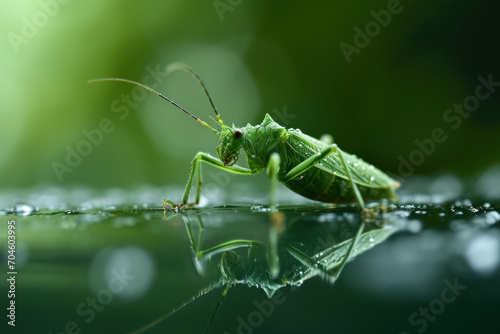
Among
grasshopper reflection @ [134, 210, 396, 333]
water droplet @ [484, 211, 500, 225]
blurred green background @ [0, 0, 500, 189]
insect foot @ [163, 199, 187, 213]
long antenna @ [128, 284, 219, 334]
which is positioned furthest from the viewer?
blurred green background @ [0, 0, 500, 189]

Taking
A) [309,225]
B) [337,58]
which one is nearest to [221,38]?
[337,58]

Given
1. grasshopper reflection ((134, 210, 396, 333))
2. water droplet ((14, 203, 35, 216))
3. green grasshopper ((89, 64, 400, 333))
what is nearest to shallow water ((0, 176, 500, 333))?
grasshopper reflection ((134, 210, 396, 333))

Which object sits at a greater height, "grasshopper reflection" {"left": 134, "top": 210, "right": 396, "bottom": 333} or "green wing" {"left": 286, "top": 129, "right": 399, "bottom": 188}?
"green wing" {"left": 286, "top": 129, "right": 399, "bottom": 188}

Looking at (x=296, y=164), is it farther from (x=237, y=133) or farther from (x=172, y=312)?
(x=172, y=312)

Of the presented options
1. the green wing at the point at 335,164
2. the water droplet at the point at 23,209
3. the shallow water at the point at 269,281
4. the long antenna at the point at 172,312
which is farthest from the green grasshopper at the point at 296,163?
the long antenna at the point at 172,312

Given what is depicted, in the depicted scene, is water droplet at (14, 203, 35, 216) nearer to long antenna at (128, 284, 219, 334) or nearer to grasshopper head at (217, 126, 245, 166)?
grasshopper head at (217, 126, 245, 166)

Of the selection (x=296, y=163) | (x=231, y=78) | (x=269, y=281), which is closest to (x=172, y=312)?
(x=269, y=281)

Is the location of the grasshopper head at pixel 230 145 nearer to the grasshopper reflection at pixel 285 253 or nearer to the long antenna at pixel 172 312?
the grasshopper reflection at pixel 285 253
